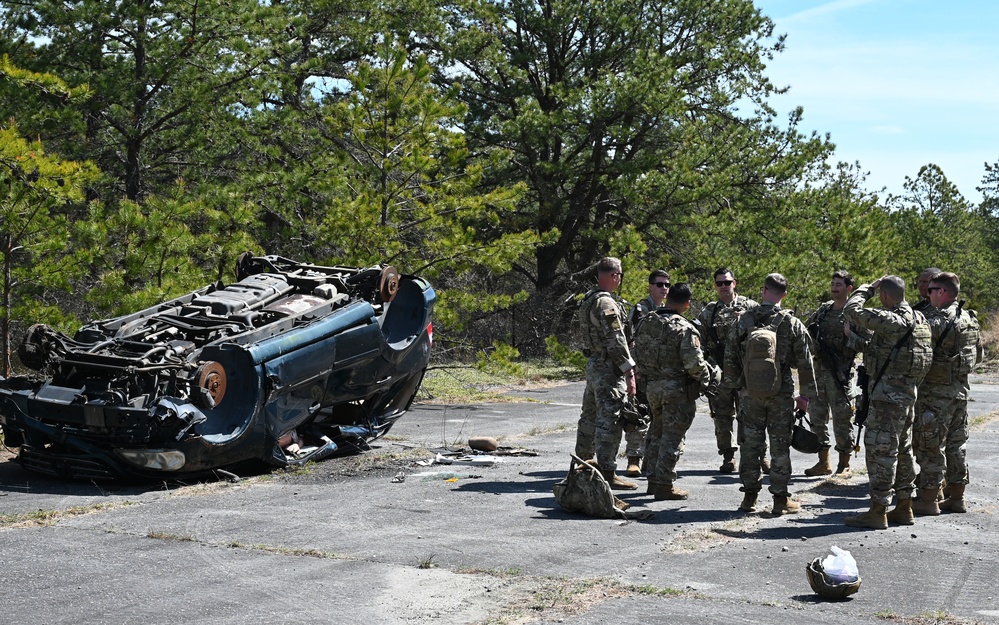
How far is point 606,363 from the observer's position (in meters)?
8.67

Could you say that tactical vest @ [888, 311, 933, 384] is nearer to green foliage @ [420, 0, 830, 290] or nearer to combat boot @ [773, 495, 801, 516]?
combat boot @ [773, 495, 801, 516]

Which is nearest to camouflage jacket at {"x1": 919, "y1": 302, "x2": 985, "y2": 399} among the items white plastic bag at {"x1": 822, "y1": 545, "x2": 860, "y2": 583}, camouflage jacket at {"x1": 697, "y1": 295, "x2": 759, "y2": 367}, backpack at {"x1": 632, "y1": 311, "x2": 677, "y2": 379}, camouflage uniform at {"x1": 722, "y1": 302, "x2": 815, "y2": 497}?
camouflage uniform at {"x1": 722, "y1": 302, "x2": 815, "y2": 497}

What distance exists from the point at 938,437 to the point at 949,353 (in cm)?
67

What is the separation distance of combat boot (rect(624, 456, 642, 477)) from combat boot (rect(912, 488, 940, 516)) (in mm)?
2422

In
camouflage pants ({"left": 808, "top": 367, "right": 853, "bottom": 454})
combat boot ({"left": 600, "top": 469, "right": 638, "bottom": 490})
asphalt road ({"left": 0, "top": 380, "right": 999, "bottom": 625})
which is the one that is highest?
camouflage pants ({"left": 808, "top": 367, "right": 853, "bottom": 454})

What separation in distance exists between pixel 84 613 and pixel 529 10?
2266 cm

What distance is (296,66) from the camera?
66.3 ft

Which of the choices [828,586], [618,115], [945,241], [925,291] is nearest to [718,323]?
[925,291]

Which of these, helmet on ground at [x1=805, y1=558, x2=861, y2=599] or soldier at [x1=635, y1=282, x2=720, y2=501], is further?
soldier at [x1=635, y1=282, x2=720, y2=501]

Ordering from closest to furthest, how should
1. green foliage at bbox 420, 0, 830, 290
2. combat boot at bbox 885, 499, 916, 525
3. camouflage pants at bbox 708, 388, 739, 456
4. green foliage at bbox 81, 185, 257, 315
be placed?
combat boot at bbox 885, 499, 916, 525, camouflage pants at bbox 708, 388, 739, 456, green foliage at bbox 81, 185, 257, 315, green foliage at bbox 420, 0, 830, 290

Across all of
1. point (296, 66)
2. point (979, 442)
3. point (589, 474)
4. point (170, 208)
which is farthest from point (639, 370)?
point (296, 66)

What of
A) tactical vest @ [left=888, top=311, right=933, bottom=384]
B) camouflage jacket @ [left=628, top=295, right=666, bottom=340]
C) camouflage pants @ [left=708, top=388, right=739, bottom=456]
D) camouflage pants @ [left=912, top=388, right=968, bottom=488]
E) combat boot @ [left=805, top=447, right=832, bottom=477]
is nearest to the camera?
tactical vest @ [left=888, top=311, right=933, bottom=384]

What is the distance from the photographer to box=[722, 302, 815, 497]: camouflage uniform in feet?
25.8

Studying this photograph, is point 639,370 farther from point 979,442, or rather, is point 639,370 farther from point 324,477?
point 979,442
